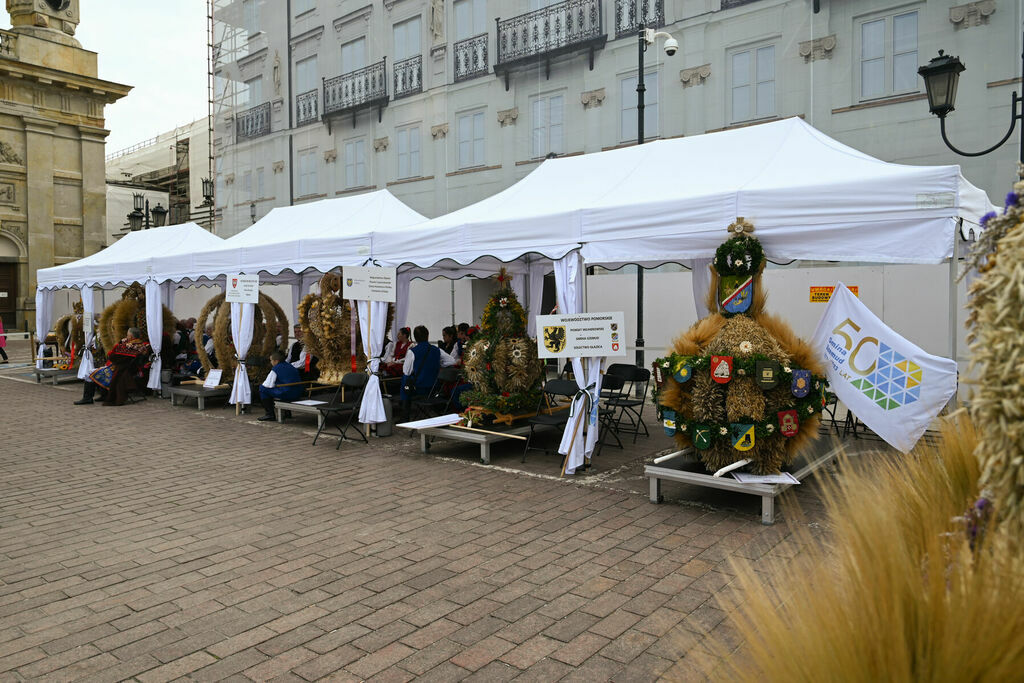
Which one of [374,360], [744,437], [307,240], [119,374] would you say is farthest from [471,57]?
[744,437]

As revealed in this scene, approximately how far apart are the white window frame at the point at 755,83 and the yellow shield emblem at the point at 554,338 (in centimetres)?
925

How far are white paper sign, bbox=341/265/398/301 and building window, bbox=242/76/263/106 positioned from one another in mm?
19076

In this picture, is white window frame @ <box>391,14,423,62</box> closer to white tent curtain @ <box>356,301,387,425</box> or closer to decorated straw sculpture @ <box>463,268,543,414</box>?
white tent curtain @ <box>356,301,387,425</box>

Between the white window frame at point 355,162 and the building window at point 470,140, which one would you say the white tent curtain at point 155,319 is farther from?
the white window frame at point 355,162

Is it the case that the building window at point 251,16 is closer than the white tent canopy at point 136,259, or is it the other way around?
the white tent canopy at point 136,259

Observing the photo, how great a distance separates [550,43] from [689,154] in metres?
10.8

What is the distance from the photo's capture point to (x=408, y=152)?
817 inches

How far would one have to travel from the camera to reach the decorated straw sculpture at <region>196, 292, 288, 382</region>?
12656 millimetres

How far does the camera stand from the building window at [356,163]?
21.9 metres

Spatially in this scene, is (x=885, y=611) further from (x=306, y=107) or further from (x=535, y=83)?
(x=306, y=107)

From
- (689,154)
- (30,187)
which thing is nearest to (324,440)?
(689,154)

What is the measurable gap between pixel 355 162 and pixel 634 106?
10.1 metres

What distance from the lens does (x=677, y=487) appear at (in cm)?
685

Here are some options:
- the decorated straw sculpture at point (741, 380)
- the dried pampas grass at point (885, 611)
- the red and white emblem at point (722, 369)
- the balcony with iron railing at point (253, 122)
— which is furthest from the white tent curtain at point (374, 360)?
the balcony with iron railing at point (253, 122)
